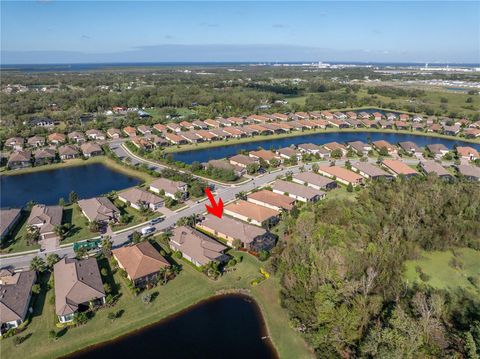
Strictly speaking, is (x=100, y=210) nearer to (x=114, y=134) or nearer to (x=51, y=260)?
(x=51, y=260)

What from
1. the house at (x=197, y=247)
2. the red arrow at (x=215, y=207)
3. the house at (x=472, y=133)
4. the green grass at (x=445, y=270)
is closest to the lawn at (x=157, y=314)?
the house at (x=197, y=247)

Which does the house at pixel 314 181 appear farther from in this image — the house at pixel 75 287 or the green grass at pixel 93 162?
the house at pixel 75 287

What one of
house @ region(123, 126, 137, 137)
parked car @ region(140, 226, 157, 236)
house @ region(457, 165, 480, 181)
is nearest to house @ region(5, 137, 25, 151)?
house @ region(123, 126, 137, 137)

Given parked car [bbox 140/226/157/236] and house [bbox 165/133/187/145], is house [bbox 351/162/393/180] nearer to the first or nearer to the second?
parked car [bbox 140/226/157/236]

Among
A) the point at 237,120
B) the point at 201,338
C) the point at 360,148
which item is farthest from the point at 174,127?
the point at 201,338

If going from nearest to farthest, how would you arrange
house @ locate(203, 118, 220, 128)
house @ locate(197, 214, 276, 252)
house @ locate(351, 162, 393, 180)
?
house @ locate(197, 214, 276, 252) < house @ locate(351, 162, 393, 180) < house @ locate(203, 118, 220, 128)

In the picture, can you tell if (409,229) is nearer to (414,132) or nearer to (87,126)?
(414,132)
